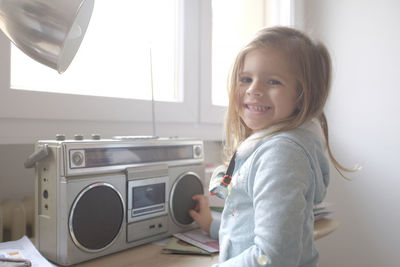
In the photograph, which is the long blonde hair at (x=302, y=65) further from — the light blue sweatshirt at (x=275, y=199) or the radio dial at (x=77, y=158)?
the radio dial at (x=77, y=158)

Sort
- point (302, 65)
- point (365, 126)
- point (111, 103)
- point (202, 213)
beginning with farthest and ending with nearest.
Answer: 1. point (365, 126)
2. point (111, 103)
3. point (202, 213)
4. point (302, 65)

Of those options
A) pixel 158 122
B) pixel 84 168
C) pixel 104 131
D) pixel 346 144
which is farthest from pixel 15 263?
pixel 346 144

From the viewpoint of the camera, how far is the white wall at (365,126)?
60.7 inches

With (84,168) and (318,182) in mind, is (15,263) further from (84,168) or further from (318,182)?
(318,182)

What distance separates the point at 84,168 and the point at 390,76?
1421mm

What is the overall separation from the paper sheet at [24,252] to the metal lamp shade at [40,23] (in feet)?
1.13

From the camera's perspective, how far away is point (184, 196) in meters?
0.86

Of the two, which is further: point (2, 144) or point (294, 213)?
point (2, 144)

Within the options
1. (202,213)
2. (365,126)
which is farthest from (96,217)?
(365,126)

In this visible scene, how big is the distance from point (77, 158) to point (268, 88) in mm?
376

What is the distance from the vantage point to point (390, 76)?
153 cm

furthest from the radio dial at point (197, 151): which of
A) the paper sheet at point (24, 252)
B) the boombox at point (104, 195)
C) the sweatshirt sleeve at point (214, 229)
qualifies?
the paper sheet at point (24, 252)

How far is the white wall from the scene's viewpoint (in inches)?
60.7

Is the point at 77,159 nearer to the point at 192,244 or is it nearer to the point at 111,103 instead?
the point at 192,244
